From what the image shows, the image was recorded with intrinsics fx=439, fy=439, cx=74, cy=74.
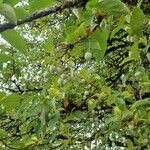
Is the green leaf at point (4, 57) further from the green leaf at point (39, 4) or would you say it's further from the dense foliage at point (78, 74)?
the green leaf at point (39, 4)

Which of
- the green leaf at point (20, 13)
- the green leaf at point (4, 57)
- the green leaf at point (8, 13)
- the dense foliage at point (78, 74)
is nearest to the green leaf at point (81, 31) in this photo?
the dense foliage at point (78, 74)

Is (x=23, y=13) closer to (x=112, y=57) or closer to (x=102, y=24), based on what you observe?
(x=102, y=24)

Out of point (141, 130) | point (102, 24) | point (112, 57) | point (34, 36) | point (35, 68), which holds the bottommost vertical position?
point (141, 130)

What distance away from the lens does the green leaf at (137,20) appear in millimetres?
1400

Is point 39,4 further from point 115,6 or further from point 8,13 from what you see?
point 8,13

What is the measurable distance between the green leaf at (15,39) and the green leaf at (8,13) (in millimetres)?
109

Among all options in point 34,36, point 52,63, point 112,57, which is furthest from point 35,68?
point 52,63

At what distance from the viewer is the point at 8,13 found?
42.6 inches

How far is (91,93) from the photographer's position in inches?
176

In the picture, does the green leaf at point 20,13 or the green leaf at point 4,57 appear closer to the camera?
the green leaf at point 20,13

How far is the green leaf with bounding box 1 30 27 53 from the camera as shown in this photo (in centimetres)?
121

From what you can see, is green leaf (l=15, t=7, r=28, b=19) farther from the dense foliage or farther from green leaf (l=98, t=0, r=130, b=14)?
green leaf (l=98, t=0, r=130, b=14)

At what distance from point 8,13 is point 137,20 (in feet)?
1.63

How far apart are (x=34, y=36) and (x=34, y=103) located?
31.1 ft
